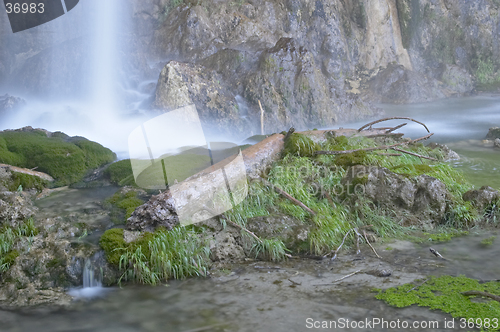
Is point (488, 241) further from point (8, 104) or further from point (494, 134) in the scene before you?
point (8, 104)

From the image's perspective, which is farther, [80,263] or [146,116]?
Answer: [146,116]

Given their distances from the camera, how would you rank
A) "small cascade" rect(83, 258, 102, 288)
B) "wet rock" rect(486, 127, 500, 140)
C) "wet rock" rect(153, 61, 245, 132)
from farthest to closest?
"wet rock" rect(153, 61, 245, 132)
"wet rock" rect(486, 127, 500, 140)
"small cascade" rect(83, 258, 102, 288)

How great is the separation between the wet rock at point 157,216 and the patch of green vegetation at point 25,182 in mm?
3085

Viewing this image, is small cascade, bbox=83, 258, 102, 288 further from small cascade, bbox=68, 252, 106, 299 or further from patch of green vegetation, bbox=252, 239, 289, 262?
patch of green vegetation, bbox=252, 239, 289, 262

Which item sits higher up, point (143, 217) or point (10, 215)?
point (10, 215)

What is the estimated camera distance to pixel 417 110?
64.0 ft

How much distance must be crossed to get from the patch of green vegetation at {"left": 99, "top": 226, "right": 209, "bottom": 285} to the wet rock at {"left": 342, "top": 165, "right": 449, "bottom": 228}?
262 cm

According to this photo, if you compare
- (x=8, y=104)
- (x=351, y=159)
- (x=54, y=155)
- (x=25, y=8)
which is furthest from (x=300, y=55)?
(x=25, y=8)

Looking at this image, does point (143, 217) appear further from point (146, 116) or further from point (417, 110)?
point (417, 110)

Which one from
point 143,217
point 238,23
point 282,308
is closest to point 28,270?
point 143,217

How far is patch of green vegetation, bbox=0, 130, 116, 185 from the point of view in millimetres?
7875

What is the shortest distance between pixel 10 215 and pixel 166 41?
14.1 metres

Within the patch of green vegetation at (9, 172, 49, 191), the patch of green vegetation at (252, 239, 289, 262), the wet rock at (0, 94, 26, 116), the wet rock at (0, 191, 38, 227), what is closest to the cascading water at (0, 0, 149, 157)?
the wet rock at (0, 94, 26, 116)

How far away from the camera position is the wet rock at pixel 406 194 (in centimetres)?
564
